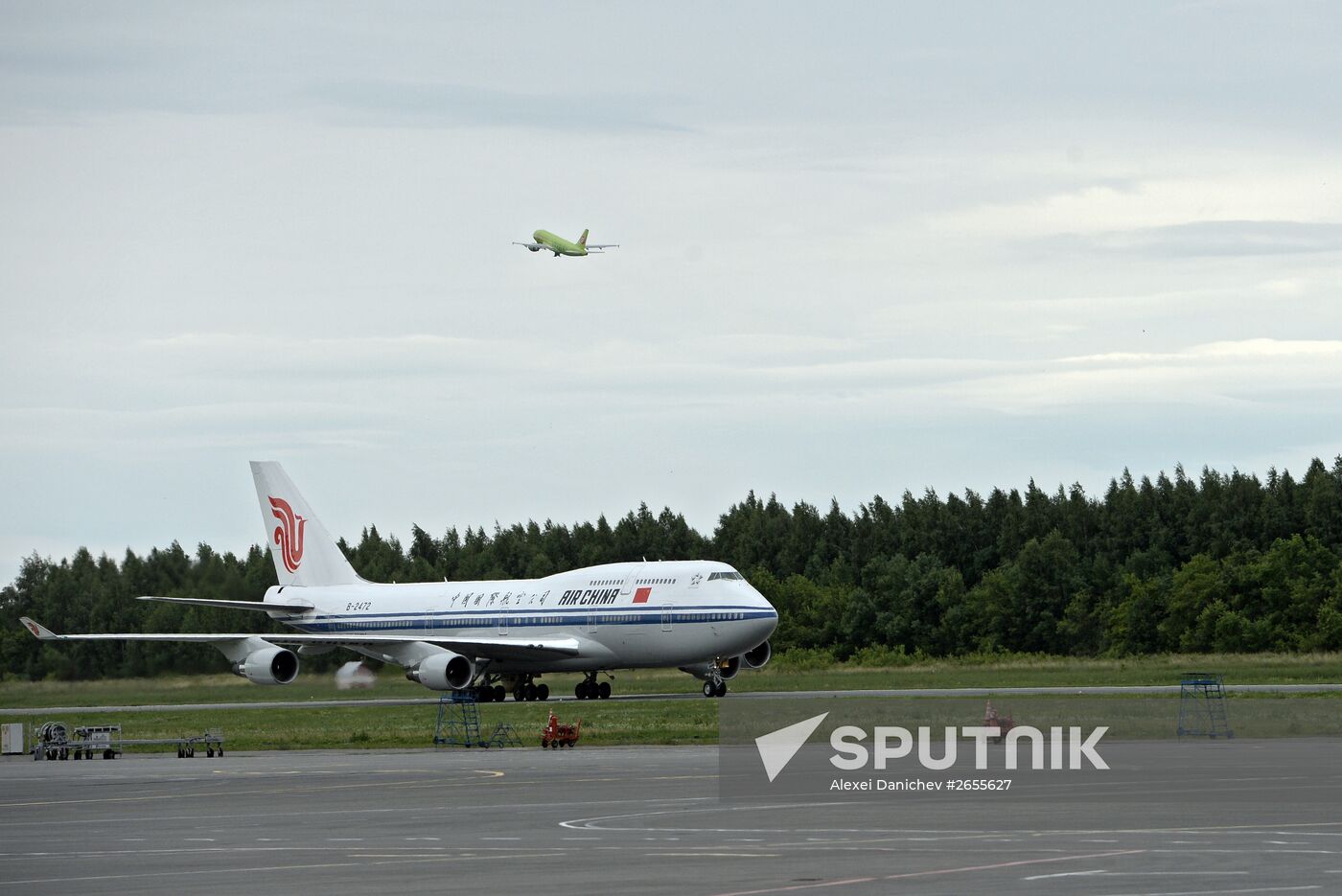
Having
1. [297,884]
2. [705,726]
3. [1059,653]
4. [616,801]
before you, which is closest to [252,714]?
[705,726]

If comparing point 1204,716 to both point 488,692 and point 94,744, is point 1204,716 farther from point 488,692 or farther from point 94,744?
point 488,692

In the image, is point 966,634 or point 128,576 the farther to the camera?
point 966,634

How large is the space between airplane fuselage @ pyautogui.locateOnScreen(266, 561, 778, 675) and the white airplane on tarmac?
44mm

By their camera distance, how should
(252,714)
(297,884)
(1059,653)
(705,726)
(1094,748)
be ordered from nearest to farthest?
(297,884) < (1094,748) < (705,726) < (252,714) < (1059,653)

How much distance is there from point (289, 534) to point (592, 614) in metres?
22.4

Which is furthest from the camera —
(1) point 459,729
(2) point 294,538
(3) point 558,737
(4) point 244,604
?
(2) point 294,538

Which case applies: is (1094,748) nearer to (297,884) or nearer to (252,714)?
(297,884)

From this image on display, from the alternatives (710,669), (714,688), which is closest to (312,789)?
(714,688)

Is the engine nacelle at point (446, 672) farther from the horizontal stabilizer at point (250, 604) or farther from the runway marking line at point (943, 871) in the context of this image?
the runway marking line at point (943, 871)

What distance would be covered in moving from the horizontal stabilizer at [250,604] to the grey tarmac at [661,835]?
111ft

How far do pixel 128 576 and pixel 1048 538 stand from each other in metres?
56.4

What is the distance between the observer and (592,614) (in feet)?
216

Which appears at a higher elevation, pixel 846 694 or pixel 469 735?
pixel 846 694

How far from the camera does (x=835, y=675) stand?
8394cm
